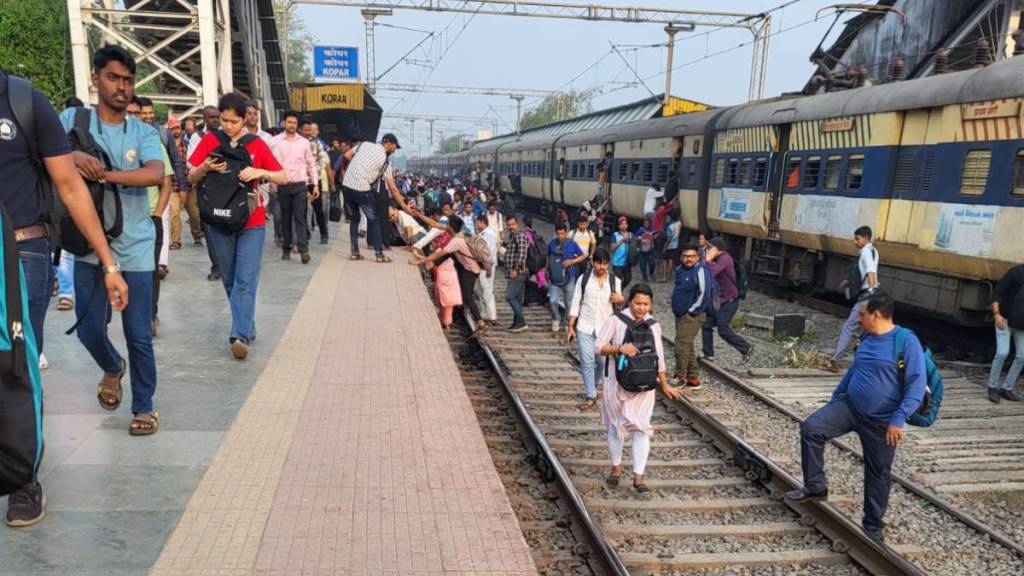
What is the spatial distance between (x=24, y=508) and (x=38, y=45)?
18737 mm

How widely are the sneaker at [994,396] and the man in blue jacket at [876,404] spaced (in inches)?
166

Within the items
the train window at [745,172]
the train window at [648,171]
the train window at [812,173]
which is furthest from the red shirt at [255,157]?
the train window at [648,171]

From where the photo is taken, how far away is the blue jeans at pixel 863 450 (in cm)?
492

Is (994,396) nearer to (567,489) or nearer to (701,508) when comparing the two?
(701,508)

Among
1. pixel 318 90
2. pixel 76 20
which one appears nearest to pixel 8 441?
pixel 76 20

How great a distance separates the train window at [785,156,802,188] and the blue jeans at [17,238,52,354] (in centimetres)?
1266

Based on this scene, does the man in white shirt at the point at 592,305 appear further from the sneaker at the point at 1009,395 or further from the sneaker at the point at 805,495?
the sneaker at the point at 1009,395

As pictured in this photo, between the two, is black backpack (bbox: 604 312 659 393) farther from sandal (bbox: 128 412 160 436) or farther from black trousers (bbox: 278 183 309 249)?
black trousers (bbox: 278 183 309 249)

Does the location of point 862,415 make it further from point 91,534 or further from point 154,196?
point 154,196

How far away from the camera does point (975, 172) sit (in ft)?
30.9

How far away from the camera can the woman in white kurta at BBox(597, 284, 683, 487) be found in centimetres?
560

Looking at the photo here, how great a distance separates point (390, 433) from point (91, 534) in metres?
1.91

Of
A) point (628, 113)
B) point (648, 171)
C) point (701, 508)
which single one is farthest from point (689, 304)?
point (628, 113)

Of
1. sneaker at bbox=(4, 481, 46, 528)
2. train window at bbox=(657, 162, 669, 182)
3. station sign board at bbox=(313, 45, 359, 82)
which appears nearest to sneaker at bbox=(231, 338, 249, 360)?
sneaker at bbox=(4, 481, 46, 528)
